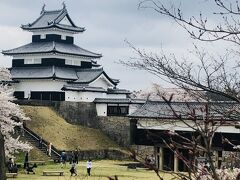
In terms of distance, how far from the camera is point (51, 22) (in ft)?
158

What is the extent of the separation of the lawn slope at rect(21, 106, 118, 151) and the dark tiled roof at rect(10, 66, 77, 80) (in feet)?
12.4

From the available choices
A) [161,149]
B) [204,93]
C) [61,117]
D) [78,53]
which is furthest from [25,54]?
[204,93]

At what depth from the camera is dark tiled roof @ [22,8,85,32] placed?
48.4m

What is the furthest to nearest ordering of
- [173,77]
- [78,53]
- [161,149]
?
1. [78,53]
2. [161,149]
3. [173,77]

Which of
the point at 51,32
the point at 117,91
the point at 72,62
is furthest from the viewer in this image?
the point at 51,32

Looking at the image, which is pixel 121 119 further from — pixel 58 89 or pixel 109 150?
pixel 58 89

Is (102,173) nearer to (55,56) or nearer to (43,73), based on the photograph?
(43,73)

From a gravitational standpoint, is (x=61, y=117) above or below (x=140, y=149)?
above

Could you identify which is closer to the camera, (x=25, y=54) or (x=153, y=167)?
A: (x=153, y=167)

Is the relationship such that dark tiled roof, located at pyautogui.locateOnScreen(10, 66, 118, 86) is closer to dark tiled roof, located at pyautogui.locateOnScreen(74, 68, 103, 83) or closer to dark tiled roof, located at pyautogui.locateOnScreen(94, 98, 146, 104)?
dark tiled roof, located at pyautogui.locateOnScreen(74, 68, 103, 83)

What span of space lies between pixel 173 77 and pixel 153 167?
2.79 m

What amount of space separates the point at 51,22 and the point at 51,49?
3620mm

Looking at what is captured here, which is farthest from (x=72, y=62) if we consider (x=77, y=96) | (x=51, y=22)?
(x=77, y=96)

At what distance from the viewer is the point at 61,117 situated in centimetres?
4200
